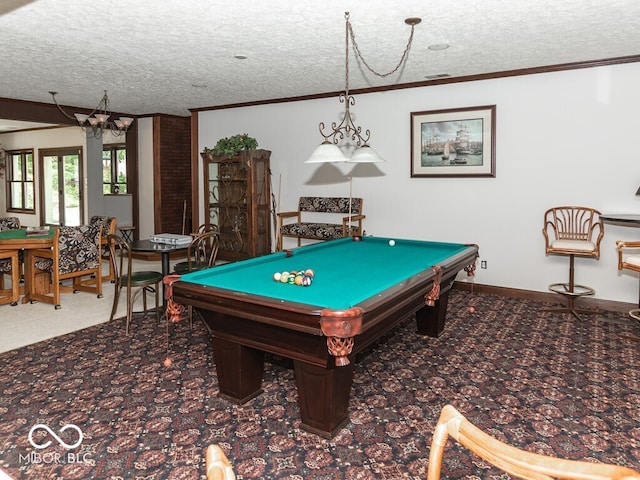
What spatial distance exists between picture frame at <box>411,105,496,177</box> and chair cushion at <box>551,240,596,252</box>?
1.23m

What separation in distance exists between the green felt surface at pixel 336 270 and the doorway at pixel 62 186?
8.12 metres

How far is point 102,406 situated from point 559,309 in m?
4.36

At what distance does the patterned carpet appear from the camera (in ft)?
7.64

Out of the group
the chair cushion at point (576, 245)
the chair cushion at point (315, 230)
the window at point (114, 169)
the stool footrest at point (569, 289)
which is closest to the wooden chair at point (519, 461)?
the chair cushion at point (576, 245)

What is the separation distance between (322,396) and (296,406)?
0.45 metres

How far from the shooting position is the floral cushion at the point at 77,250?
17.4 feet

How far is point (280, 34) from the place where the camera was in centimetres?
405

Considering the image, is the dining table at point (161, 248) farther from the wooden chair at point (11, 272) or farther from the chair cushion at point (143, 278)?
the wooden chair at point (11, 272)

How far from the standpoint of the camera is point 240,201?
7449 millimetres

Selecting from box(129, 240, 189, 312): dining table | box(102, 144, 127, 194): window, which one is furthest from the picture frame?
box(102, 144, 127, 194): window

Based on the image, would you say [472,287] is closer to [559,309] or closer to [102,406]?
[559,309]

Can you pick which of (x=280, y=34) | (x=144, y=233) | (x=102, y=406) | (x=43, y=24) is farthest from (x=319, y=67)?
(x=144, y=233)

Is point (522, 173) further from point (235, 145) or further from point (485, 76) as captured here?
point (235, 145)

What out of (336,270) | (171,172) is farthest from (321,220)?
(336,270)
